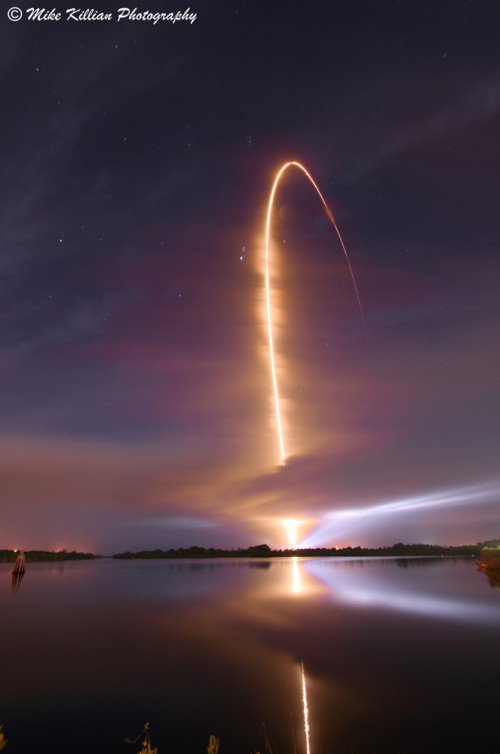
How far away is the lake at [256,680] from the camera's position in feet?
37.4

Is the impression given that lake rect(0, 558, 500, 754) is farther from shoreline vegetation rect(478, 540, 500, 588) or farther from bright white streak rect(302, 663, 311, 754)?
shoreline vegetation rect(478, 540, 500, 588)

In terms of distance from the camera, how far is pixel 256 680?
1623 centimetres

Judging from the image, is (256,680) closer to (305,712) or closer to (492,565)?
(305,712)

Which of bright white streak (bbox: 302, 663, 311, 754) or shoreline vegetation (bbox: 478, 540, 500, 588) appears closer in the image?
bright white streak (bbox: 302, 663, 311, 754)

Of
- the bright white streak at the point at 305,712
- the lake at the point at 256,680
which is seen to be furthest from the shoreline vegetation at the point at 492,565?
the bright white streak at the point at 305,712

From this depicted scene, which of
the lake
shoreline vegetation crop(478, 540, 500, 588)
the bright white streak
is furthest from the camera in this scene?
shoreline vegetation crop(478, 540, 500, 588)

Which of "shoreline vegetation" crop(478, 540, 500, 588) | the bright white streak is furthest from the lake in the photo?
"shoreline vegetation" crop(478, 540, 500, 588)

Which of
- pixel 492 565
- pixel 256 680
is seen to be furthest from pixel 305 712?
pixel 492 565

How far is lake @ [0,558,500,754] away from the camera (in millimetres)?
11408

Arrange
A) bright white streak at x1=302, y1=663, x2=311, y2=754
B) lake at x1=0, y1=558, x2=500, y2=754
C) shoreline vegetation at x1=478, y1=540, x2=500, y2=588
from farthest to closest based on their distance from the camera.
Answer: shoreline vegetation at x1=478, y1=540, x2=500, y2=588 → lake at x1=0, y1=558, x2=500, y2=754 → bright white streak at x1=302, y1=663, x2=311, y2=754

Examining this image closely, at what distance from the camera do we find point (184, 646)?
878 inches

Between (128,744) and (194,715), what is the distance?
231 centimetres

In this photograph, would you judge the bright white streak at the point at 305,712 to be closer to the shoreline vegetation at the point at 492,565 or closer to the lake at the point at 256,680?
the lake at the point at 256,680

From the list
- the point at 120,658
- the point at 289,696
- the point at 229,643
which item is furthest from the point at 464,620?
the point at 120,658
